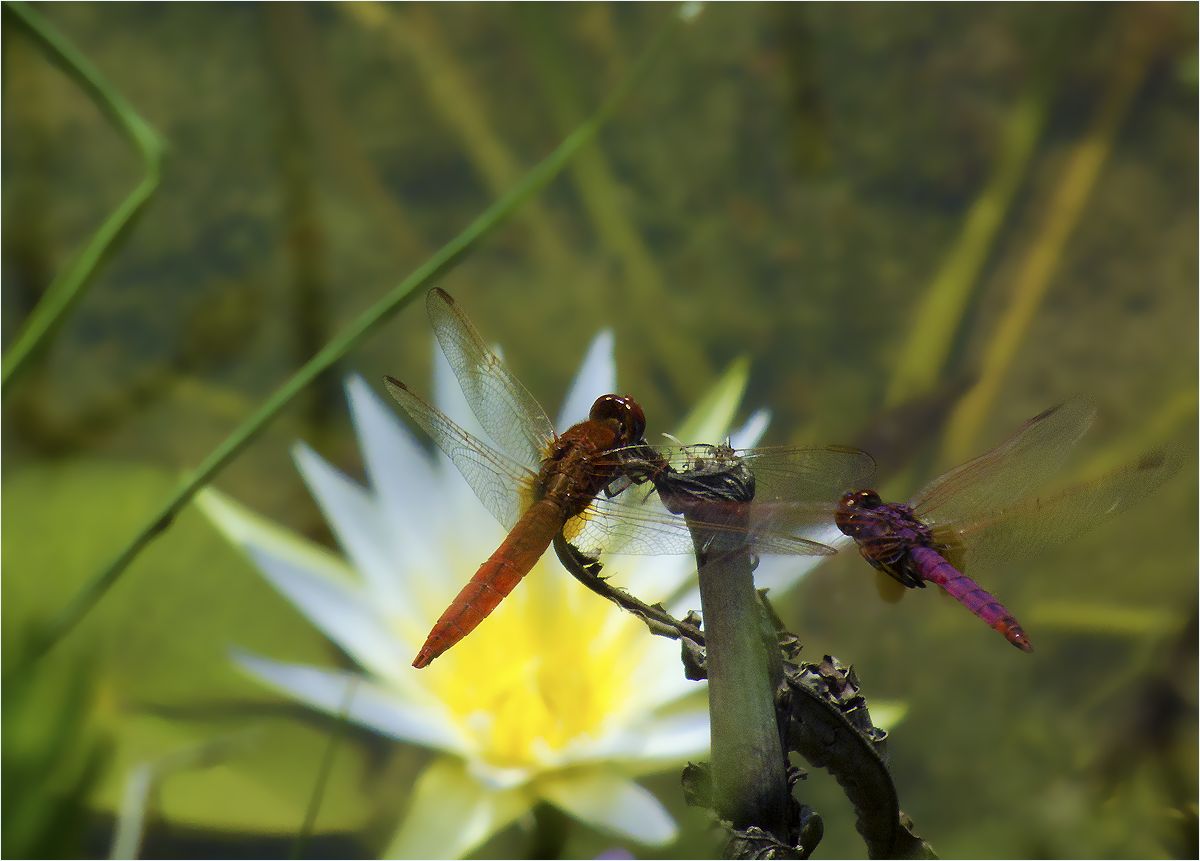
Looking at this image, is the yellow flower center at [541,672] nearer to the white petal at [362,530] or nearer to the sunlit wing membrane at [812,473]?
the white petal at [362,530]

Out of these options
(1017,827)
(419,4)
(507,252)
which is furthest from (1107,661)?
(419,4)

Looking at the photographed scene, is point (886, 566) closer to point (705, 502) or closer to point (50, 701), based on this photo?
point (705, 502)

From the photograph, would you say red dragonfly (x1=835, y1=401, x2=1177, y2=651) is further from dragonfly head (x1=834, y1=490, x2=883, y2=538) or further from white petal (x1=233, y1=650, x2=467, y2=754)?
white petal (x1=233, y1=650, x2=467, y2=754)

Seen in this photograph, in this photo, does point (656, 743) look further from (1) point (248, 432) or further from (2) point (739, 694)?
(1) point (248, 432)

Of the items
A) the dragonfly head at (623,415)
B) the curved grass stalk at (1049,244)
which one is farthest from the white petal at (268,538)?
the curved grass stalk at (1049,244)

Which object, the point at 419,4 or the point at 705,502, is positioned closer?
the point at 705,502

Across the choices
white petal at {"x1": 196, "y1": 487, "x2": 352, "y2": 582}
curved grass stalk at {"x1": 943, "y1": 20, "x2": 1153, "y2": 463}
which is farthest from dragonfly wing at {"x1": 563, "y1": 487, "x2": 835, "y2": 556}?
curved grass stalk at {"x1": 943, "y1": 20, "x2": 1153, "y2": 463}
